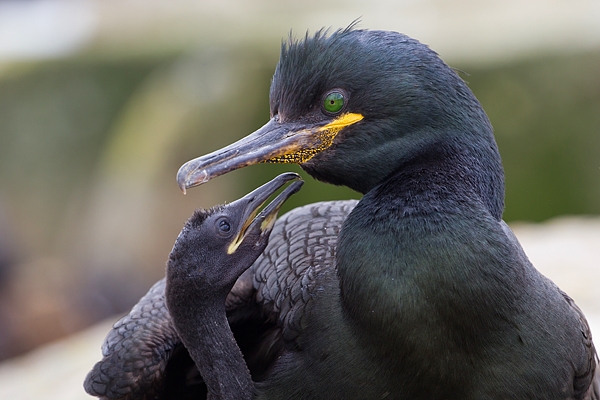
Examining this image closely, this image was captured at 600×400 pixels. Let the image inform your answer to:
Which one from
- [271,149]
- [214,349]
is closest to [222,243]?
[214,349]

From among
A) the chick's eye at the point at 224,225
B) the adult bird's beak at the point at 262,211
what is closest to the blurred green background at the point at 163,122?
the adult bird's beak at the point at 262,211

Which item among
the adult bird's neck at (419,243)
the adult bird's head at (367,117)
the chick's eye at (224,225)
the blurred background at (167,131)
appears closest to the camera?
the adult bird's neck at (419,243)

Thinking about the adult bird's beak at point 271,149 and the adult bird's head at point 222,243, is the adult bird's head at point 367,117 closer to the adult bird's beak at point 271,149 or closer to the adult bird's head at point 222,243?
the adult bird's beak at point 271,149

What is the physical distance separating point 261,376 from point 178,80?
28.2 ft

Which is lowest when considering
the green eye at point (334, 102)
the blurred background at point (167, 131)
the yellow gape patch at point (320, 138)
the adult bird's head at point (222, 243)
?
the blurred background at point (167, 131)

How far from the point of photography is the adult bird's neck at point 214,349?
417cm

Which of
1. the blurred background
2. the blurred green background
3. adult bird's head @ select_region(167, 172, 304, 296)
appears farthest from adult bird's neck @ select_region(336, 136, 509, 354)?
the blurred green background

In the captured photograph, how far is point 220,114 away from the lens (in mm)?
12062

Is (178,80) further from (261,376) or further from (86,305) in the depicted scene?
(261,376)

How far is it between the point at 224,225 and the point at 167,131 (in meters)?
8.40

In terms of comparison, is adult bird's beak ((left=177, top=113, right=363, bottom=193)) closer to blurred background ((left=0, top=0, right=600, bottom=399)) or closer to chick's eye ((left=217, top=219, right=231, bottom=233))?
chick's eye ((left=217, top=219, right=231, bottom=233))

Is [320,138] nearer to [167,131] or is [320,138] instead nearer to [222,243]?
[222,243]

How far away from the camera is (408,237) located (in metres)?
3.51

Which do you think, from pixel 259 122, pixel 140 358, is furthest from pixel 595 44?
pixel 140 358
